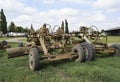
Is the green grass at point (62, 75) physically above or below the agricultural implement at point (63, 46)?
below

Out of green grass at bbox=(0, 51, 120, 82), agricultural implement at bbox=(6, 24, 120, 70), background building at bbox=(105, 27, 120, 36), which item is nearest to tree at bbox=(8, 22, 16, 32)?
background building at bbox=(105, 27, 120, 36)

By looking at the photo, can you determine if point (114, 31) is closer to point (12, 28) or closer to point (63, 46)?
point (12, 28)

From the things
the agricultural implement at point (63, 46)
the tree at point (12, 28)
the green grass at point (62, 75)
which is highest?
the tree at point (12, 28)

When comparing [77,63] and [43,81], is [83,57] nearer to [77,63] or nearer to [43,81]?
[77,63]

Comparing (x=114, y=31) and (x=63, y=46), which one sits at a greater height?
(x=114, y=31)

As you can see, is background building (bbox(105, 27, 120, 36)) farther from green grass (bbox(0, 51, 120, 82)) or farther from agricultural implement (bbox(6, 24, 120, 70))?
green grass (bbox(0, 51, 120, 82))

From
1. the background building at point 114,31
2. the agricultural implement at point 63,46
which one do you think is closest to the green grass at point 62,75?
the agricultural implement at point 63,46

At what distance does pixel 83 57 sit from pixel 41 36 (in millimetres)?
2250

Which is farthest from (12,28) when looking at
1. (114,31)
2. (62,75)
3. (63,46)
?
(62,75)

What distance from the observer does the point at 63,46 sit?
10422mm

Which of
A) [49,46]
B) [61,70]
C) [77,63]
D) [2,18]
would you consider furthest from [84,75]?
[2,18]

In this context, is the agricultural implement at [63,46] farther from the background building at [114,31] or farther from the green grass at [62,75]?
the background building at [114,31]

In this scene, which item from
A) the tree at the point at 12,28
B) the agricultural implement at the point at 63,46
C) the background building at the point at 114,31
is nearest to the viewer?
the agricultural implement at the point at 63,46

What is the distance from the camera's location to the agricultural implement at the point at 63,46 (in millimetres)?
9102
